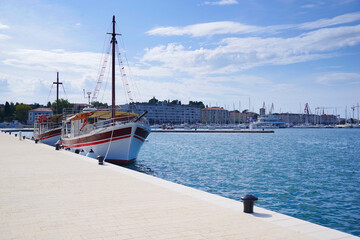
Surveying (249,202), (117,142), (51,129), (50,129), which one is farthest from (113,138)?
(50,129)

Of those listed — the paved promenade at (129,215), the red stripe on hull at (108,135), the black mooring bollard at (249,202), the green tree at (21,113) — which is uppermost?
the green tree at (21,113)

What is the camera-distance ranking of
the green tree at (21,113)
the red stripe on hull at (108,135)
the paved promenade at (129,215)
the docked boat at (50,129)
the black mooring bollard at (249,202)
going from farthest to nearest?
the green tree at (21,113)
the docked boat at (50,129)
the red stripe on hull at (108,135)
the black mooring bollard at (249,202)
the paved promenade at (129,215)

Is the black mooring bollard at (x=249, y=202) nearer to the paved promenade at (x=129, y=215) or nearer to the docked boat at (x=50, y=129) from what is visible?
the paved promenade at (x=129, y=215)

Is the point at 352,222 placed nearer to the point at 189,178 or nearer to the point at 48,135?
the point at 189,178

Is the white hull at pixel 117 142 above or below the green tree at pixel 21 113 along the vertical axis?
below

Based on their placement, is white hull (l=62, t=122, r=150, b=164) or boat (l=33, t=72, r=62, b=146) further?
boat (l=33, t=72, r=62, b=146)

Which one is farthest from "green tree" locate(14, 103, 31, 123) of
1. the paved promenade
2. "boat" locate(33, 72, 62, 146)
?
the paved promenade

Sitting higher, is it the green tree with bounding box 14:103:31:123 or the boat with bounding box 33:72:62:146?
the green tree with bounding box 14:103:31:123

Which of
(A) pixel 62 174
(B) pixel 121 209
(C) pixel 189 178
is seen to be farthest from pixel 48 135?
(B) pixel 121 209

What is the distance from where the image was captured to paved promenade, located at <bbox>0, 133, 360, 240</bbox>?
6.41 metres

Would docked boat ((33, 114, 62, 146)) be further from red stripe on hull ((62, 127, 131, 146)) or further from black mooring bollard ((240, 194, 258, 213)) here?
black mooring bollard ((240, 194, 258, 213))

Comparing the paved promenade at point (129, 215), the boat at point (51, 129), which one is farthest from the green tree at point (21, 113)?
the paved promenade at point (129, 215)

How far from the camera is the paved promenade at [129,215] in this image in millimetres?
6410

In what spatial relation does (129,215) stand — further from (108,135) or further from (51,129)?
(51,129)
